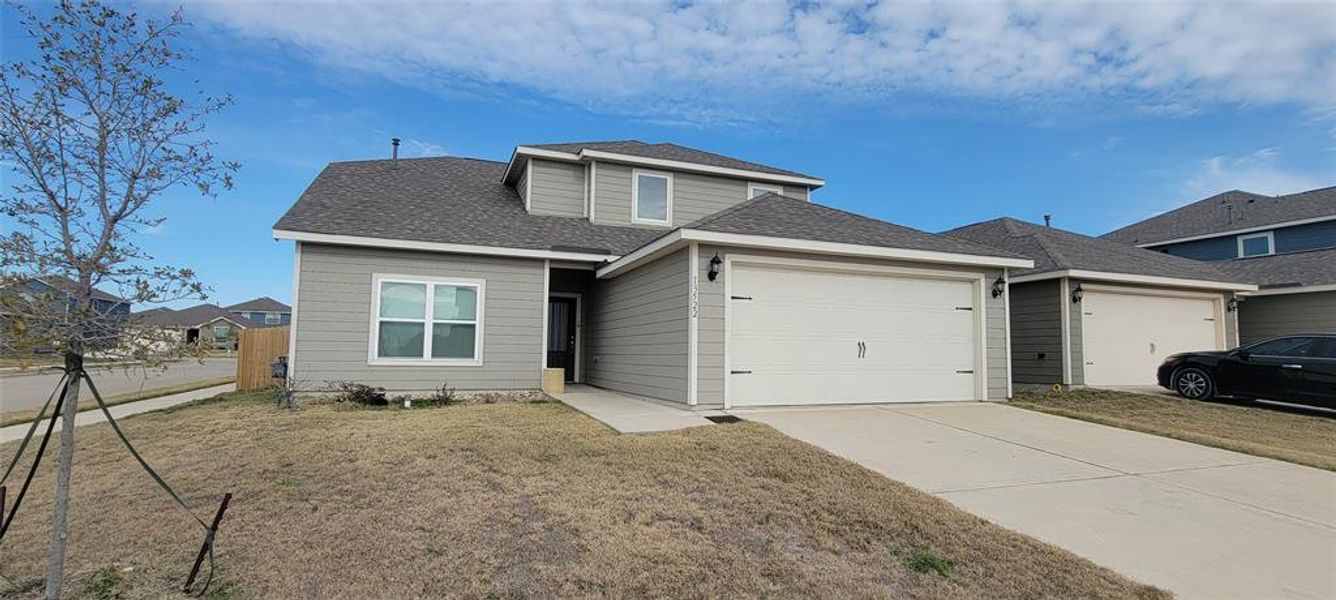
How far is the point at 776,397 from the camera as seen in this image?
8.55 m

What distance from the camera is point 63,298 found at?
9.34ft

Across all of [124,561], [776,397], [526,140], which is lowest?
[124,561]

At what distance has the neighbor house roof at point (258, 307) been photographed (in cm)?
6025

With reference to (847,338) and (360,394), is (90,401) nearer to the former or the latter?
(360,394)

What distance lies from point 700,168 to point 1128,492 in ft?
33.2

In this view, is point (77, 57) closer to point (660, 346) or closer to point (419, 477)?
point (419, 477)

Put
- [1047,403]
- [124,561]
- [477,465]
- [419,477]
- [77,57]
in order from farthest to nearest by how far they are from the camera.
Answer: [1047,403] < [477,465] < [419,477] < [124,561] < [77,57]

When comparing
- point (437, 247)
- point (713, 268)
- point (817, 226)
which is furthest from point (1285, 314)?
point (437, 247)

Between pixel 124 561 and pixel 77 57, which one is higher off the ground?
pixel 77 57

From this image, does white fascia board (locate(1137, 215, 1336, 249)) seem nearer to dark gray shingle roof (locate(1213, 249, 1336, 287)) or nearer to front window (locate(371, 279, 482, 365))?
dark gray shingle roof (locate(1213, 249, 1336, 287))

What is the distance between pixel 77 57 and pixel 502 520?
3.37m

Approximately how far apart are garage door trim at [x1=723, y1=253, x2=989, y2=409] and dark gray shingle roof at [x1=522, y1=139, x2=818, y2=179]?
5.60 meters

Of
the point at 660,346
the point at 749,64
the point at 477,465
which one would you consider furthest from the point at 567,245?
the point at 477,465

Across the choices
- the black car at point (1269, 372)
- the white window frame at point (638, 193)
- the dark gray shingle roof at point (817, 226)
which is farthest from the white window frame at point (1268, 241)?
the white window frame at point (638, 193)
